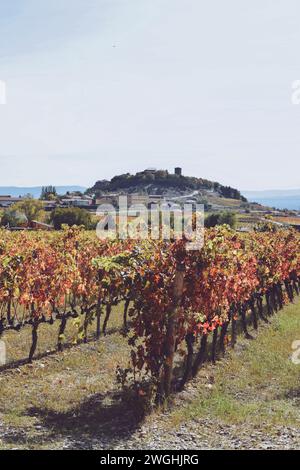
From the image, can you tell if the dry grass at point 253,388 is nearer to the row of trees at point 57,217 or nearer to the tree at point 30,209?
the row of trees at point 57,217

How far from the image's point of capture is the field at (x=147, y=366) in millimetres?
10547

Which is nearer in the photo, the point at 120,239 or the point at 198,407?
the point at 198,407

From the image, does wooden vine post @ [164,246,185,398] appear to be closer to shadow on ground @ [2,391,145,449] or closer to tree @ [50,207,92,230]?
shadow on ground @ [2,391,145,449]

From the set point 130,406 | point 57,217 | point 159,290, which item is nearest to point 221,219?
point 57,217

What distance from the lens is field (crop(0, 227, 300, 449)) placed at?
34.6 feet

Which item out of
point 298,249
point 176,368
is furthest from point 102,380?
point 298,249

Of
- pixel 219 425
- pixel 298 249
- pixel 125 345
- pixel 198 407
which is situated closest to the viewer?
pixel 219 425

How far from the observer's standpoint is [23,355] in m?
16.0

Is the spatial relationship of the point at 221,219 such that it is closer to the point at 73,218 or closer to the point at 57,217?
the point at 73,218

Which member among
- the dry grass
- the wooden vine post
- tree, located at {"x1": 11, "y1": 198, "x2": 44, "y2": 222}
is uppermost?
Answer: tree, located at {"x1": 11, "y1": 198, "x2": 44, "y2": 222}

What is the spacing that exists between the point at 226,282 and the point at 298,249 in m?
15.8

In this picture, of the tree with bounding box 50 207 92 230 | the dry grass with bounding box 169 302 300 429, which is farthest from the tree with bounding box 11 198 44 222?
the dry grass with bounding box 169 302 300 429
